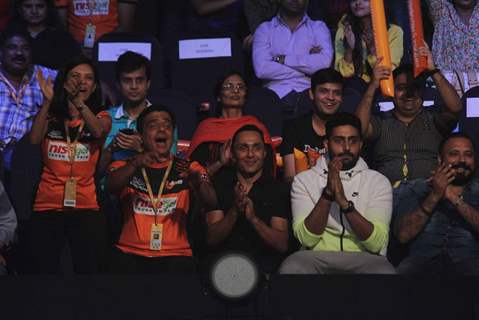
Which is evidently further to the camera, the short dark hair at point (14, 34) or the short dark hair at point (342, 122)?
the short dark hair at point (14, 34)

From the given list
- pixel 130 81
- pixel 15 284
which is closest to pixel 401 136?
pixel 130 81

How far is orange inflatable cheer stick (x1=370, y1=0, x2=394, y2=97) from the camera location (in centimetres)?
550

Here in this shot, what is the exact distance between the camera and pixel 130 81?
6.13 meters

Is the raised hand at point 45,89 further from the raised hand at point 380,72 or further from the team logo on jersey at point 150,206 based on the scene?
the raised hand at point 380,72

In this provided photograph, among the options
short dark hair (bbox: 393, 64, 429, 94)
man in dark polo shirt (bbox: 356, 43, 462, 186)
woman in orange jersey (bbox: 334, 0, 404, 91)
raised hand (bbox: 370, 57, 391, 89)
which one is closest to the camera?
raised hand (bbox: 370, 57, 391, 89)

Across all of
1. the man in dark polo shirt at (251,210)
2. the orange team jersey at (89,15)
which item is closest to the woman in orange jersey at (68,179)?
the man in dark polo shirt at (251,210)

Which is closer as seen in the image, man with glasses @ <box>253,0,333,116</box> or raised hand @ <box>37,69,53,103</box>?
raised hand @ <box>37,69,53,103</box>

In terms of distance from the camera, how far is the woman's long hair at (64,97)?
559 cm

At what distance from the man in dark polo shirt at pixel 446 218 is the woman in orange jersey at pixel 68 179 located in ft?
5.35

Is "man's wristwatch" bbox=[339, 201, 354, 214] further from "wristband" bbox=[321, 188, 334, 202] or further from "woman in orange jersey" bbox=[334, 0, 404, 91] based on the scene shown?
"woman in orange jersey" bbox=[334, 0, 404, 91]

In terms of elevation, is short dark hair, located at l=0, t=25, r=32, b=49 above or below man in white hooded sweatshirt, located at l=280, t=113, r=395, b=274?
above

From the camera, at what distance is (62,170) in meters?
5.51

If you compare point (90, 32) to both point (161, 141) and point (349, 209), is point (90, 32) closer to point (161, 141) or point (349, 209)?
point (161, 141)

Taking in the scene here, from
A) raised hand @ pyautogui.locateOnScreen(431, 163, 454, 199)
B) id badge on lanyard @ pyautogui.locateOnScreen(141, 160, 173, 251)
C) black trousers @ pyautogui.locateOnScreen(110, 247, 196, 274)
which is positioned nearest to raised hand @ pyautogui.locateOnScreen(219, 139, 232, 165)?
id badge on lanyard @ pyautogui.locateOnScreen(141, 160, 173, 251)
